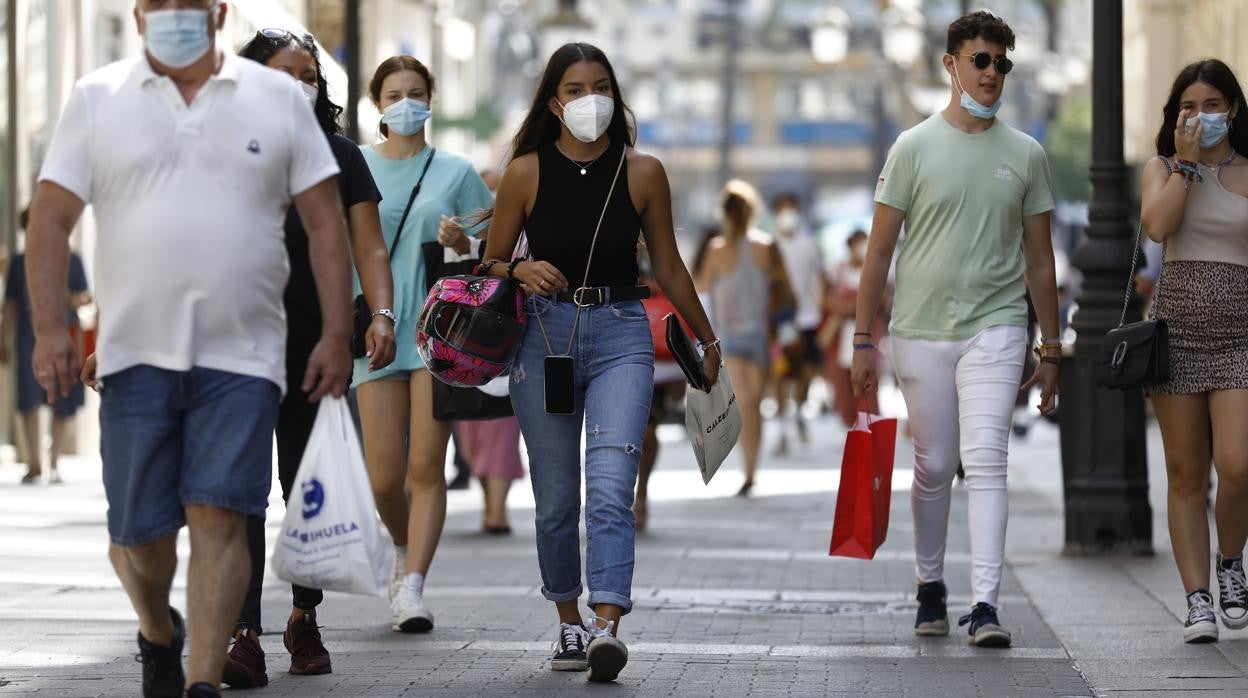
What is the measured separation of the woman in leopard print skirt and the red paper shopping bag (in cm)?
92

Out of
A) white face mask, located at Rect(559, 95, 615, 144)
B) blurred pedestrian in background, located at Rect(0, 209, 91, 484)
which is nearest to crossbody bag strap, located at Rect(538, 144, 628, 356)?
white face mask, located at Rect(559, 95, 615, 144)

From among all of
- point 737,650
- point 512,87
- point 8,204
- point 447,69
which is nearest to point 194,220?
point 737,650

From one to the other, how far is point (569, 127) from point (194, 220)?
6.28ft

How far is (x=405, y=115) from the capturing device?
8.84 meters

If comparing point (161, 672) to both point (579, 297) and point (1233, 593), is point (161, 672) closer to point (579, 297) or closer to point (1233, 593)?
point (579, 297)

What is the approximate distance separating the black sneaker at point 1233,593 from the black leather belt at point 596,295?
7.47 feet

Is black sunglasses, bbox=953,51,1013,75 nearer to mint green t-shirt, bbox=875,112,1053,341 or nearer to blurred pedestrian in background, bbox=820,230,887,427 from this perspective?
mint green t-shirt, bbox=875,112,1053,341

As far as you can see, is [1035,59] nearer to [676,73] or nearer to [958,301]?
[676,73]

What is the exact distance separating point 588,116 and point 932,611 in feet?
7.48

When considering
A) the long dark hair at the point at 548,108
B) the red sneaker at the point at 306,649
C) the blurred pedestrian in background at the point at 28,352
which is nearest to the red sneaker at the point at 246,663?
the red sneaker at the point at 306,649

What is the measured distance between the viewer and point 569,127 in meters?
7.53

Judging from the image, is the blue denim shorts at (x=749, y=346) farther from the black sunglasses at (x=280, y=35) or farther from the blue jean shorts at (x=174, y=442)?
the blue jean shorts at (x=174, y=442)

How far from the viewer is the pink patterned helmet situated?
7441 mm

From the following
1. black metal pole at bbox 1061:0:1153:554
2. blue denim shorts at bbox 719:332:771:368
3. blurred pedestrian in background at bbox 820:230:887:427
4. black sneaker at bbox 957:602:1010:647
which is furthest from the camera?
blurred pedestrian in background at bbox 820:230:887:427
